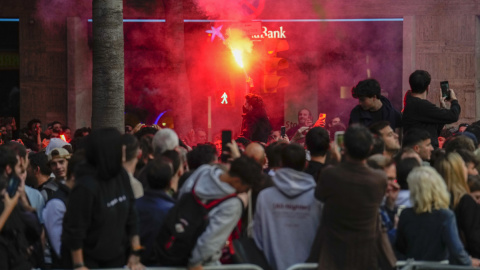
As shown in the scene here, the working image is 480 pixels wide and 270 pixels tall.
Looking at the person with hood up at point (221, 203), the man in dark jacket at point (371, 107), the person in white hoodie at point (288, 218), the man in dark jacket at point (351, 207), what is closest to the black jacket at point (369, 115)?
the man in dark jacket at point (371, 107)

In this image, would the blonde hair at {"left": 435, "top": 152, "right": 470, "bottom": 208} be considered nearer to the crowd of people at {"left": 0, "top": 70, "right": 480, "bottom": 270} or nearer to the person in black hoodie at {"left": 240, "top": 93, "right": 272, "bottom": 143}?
the crowd of people at {"left": 0, "top": 70, "right": 480, "bottom": 270}

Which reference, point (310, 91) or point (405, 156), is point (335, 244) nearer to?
point (405, 156)

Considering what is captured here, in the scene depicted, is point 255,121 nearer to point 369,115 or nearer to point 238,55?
point 369,115

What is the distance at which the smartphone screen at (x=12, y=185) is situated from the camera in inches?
252

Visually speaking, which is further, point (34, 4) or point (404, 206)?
point (34, 4)

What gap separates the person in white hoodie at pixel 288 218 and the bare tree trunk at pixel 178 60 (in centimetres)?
982

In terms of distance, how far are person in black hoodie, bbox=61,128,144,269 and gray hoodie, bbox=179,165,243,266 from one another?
0.47 metres

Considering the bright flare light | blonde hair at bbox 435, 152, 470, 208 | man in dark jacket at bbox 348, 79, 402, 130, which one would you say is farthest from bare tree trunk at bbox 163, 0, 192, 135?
blonde hair at bbox 435, 152, 470, 208

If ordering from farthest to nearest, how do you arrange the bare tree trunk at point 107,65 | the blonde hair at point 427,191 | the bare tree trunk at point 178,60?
the bare tree trunk at point 178,60, the bare tree trunk at point 107,65, the blonde hair at point 427,191

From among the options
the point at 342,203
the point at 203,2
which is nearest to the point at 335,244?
the point at 342,203

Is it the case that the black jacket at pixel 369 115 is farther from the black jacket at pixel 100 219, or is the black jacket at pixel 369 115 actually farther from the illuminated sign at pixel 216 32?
the illuminated sign at pixel 216 32

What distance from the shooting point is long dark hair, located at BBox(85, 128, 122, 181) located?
602cm

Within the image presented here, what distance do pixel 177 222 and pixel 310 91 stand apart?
54.9ft

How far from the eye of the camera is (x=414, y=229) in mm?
6625
